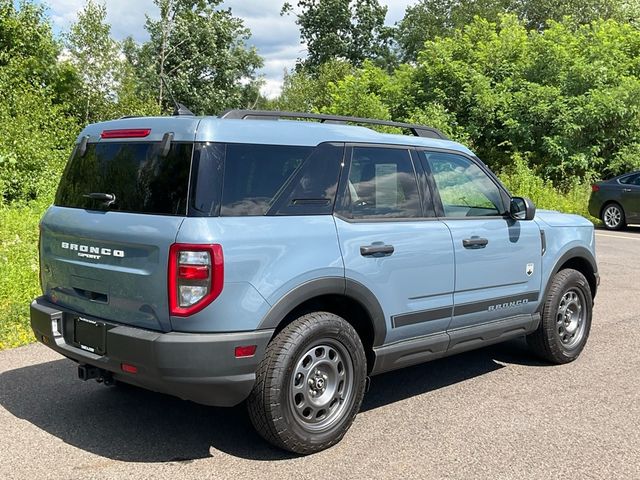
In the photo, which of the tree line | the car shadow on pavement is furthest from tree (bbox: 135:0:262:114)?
the car shadow on pavement

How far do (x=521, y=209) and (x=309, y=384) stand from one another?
2279mm

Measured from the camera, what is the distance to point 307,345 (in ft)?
12.2

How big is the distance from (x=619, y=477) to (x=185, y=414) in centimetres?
262

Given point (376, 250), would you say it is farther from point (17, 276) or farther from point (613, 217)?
point (613, 217)

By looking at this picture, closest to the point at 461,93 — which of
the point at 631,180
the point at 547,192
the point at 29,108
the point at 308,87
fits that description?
the point at 547,192

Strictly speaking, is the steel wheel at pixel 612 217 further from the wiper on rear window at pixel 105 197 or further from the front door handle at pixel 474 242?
the wiper on rear window at pixel 105 197

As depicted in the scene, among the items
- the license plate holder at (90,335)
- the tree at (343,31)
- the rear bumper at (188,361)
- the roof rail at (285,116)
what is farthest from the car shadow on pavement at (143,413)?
the tree at (343,31)

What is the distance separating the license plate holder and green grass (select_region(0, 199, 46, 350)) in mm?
2467

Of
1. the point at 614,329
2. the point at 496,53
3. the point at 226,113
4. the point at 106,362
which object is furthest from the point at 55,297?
the point at 496,53

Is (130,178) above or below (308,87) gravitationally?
below

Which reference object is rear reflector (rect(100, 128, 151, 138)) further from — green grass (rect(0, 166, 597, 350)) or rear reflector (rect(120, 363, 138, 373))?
green grass (rect(0, 166, 597, 350))

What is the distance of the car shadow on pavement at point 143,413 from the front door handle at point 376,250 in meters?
1.16

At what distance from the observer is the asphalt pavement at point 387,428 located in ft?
11.7

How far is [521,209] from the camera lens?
505 cm
